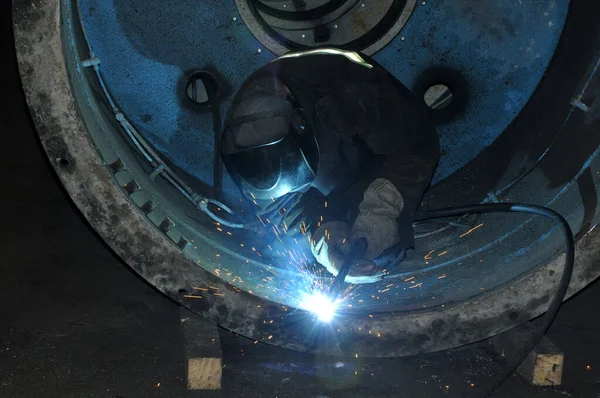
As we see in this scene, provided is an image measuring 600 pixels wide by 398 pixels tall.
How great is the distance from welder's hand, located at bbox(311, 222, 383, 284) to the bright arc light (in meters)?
0.11

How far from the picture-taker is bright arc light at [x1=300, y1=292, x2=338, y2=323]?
106 inches

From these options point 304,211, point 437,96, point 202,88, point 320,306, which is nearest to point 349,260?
point 320,306

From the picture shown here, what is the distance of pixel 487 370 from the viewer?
2885 millimetres

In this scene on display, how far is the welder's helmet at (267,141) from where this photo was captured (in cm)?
258

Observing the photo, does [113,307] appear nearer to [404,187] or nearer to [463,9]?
[404,187]

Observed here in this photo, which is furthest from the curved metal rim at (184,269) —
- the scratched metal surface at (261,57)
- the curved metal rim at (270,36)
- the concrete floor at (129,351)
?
the curved metal rim at (270,36)

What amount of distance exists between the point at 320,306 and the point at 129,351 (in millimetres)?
727

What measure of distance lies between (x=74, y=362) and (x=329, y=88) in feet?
4.54

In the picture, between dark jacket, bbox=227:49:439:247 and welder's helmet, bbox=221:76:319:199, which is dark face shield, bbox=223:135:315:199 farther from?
dark jacket, bbox=227:49:439:247

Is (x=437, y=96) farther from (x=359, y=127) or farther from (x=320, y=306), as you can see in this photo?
(x=320, y=306)

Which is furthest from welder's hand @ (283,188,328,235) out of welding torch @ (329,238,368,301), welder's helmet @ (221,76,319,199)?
welding torch @ (329,238,368,301)

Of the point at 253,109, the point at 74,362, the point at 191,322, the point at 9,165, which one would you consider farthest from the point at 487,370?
the point at 9,165

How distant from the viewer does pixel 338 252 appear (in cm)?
270

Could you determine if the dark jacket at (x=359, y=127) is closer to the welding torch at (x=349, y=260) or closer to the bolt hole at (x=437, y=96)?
the welding torch at (x=349, y=260)
